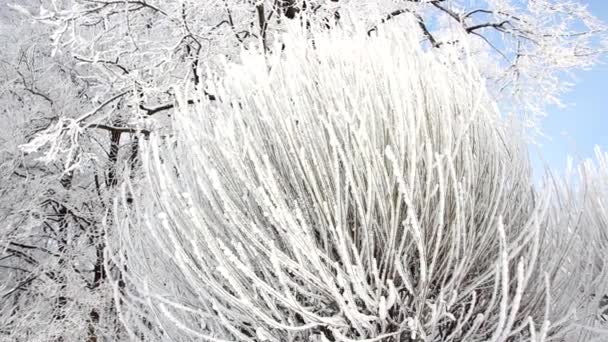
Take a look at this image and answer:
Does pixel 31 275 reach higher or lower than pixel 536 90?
lower

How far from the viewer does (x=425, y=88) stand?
337cm

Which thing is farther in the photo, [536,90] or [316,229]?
[536,90]

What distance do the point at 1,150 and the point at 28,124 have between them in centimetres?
110

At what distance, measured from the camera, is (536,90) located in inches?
409

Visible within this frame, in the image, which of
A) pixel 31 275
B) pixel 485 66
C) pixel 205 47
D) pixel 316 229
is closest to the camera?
pixel 316 229

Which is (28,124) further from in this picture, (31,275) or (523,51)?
(523,51)

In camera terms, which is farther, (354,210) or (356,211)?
(356,211)

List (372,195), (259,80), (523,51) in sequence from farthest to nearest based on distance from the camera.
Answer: (523,51), (259,80), (372,195)

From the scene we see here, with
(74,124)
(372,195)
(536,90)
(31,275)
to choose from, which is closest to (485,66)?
(536,90)

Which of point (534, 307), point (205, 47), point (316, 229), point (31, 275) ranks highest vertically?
point (205, 47)

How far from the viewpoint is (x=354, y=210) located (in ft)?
9.53

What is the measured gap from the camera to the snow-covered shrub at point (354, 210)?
9.00 feet

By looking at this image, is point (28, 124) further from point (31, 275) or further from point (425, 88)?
point (425, 88)

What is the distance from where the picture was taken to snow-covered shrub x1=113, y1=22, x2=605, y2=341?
2.74m
